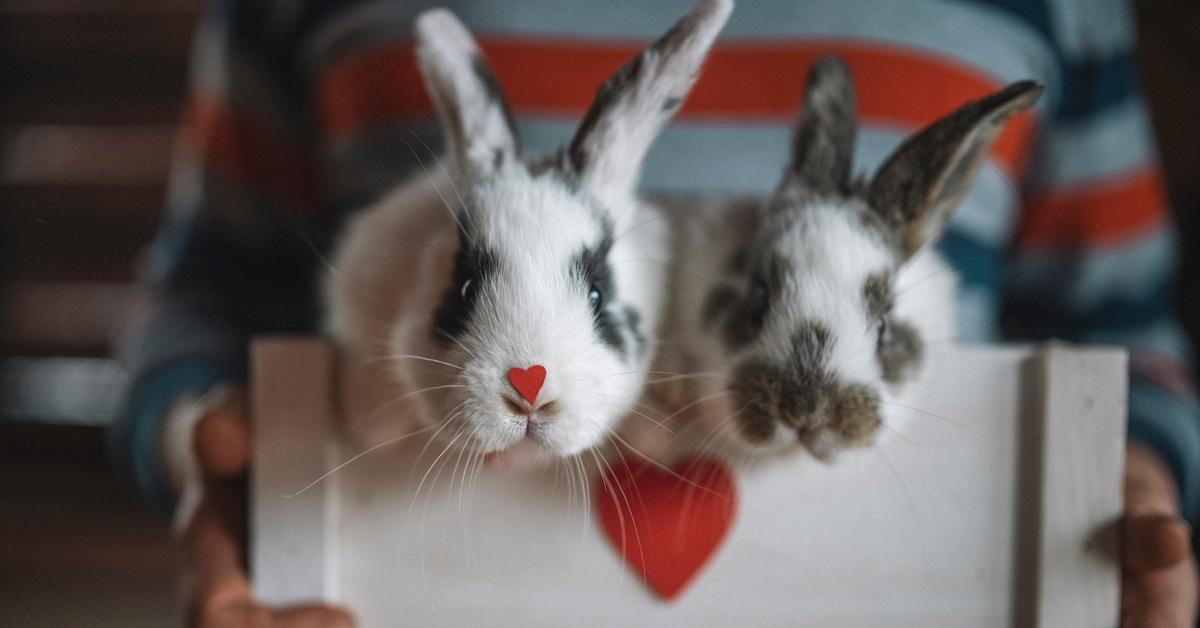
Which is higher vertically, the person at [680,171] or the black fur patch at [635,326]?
the person at [680,171]

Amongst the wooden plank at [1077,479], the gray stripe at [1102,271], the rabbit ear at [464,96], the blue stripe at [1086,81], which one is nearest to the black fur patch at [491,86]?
the rabbit ear at [464,96]

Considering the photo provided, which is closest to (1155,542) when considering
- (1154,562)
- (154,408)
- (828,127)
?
(1154,562)

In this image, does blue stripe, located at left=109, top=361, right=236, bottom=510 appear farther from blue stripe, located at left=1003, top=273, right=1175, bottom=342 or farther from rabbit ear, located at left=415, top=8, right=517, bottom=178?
blue stripe, located at left=1003, top=273, right=1175, bottom=342

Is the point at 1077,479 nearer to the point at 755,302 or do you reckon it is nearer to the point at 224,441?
the point at 755,302

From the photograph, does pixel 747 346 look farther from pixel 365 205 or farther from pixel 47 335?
pixel 47 335

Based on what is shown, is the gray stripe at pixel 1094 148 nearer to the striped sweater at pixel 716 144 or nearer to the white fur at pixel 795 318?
the striped sweater at pixel 716 144

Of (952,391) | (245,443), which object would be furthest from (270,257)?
(952,391)

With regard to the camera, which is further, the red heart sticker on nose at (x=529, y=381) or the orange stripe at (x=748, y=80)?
the orange stripe at (x=748, y=80)
